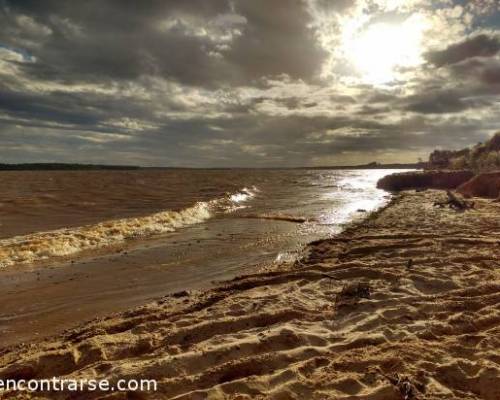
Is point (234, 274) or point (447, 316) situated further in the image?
point (234, 274)

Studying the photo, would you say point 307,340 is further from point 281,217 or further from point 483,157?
point 483,157

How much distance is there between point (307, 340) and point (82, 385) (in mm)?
2361

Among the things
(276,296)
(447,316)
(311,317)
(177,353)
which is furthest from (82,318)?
(447,316)

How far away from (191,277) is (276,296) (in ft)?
8.45

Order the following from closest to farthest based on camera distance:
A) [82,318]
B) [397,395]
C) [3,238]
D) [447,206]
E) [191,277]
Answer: [397,395] → [82,318] → [191,277] → [3,238] → [447,206]

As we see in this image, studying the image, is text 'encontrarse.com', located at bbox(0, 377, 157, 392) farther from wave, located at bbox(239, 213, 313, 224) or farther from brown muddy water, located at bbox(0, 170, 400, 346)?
wave, located at bbox(239, 213, 313, 224)

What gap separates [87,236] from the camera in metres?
11.9

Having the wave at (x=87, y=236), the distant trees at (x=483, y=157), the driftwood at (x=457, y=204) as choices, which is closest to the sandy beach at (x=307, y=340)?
the wave at (x=87, y=236)

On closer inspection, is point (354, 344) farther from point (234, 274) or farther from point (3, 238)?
point (3, 238)

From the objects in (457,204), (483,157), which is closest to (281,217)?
(457,204)

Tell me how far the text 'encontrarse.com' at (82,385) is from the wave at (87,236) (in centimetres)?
683

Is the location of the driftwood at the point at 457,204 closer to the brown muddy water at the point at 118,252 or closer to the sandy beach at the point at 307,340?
the brown muddy water at the point at 118,252

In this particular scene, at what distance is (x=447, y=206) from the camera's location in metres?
16.3

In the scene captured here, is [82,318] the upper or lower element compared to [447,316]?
lower
